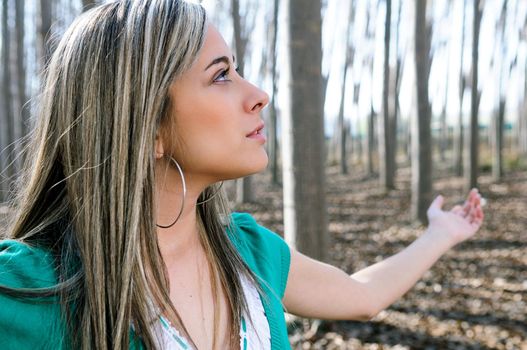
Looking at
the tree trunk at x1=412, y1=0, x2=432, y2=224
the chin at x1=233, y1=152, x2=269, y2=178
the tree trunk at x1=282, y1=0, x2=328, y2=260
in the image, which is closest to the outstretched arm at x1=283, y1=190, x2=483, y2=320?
the chin at x1=233, y1=152, x2=269, y2=178

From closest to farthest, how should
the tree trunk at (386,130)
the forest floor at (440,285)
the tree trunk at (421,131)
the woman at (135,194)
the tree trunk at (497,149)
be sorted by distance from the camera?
the woman at (135,194), the forest floor at (440,285), the tree trunk at (421,131), the tree trunk at (386,130), the tree trunk at (497,149)

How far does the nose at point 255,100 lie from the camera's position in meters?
1.39

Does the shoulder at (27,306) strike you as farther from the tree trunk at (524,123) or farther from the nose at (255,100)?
the tree trunk at (524,123)

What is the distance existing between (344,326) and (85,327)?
3.69 m

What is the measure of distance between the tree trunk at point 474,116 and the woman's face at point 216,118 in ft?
33.4

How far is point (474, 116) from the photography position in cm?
1068

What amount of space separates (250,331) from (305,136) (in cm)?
257

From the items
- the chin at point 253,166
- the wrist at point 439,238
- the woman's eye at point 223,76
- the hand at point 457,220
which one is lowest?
the wrist at point 439,238

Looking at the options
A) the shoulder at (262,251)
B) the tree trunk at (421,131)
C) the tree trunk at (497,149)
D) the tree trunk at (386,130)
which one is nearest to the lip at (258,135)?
the shoulder at (262,251)

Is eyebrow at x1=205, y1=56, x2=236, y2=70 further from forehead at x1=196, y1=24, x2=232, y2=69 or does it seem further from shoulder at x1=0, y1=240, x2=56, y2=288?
shoulder at x1=0, y1=240, x2=56, y2=288

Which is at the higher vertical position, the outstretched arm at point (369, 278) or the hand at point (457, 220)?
the hand at point (457, 220)

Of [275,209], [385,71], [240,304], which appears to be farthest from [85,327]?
[385,71]

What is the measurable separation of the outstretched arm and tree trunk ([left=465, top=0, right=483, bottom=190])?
929cm

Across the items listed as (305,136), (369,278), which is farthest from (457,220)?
(305,136)
